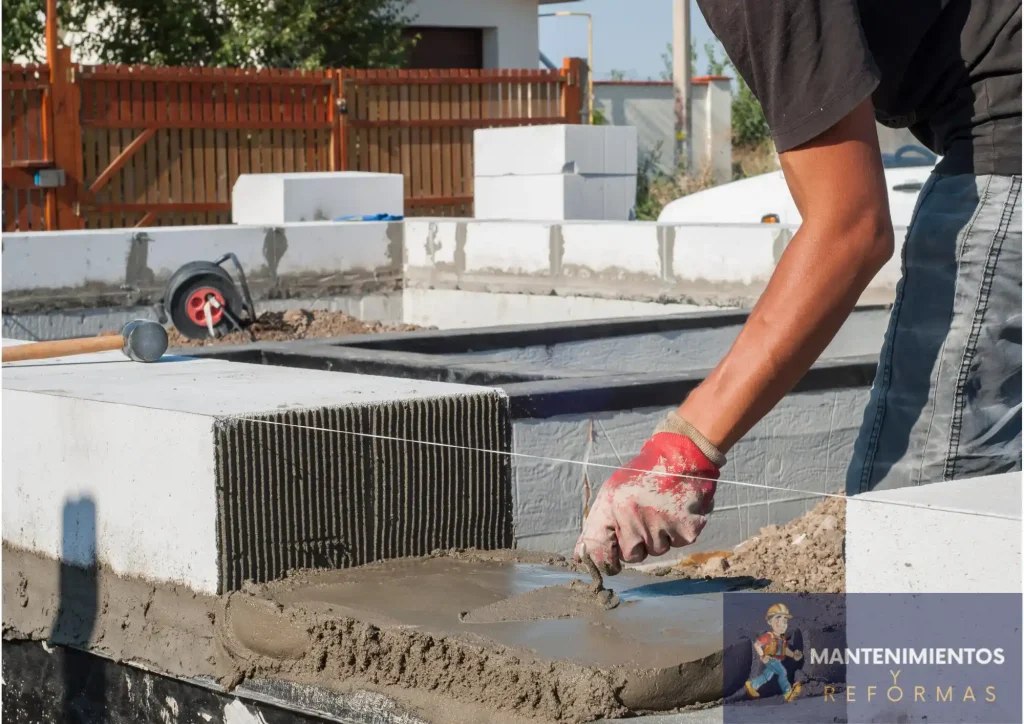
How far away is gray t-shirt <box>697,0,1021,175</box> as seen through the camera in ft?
6.21

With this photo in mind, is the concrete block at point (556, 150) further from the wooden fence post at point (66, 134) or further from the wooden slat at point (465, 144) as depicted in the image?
the wooden fence post at point (66, 134)

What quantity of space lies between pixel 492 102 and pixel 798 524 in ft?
40.9

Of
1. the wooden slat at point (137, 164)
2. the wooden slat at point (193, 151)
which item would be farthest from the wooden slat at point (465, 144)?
the wooden slat at point (137, 164)

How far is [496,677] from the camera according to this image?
230 centimetres

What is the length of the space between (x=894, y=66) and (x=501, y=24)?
19686mm

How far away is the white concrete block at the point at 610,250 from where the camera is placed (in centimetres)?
944

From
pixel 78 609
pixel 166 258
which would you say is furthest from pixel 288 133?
pixel 78 609

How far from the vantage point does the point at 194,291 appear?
29.2ft

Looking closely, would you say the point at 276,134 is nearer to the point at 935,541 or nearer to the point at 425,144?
the point at 425,144

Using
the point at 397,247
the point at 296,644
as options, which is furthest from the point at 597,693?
the point at 397,247

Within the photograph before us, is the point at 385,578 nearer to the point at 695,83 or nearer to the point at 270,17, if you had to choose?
the point at 270,17

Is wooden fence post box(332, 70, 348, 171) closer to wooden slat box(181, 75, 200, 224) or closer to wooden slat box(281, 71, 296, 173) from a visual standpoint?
wooden slat box(281, 71, 296, 173)

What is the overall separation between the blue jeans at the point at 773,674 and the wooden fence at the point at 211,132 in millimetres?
11400

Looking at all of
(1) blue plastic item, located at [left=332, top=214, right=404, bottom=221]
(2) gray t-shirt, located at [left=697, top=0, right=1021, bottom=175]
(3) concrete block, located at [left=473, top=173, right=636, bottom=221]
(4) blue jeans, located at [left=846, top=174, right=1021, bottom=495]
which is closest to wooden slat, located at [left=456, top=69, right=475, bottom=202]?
(3) concrete block, located at [left=473, top=173, right=636, bottom=221]
